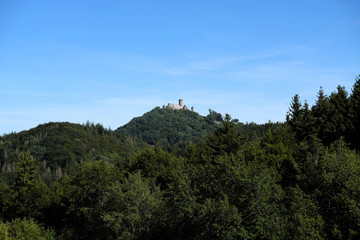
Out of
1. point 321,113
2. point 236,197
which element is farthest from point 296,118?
point 236,197

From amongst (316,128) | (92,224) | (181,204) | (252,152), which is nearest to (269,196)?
(181,204)

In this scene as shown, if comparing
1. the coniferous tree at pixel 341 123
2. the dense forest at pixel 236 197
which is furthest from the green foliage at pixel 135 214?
the coniferous tree at pixel 341 123

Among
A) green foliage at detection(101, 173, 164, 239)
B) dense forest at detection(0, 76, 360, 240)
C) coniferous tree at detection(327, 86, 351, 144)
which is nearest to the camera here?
Result: dense forest at detection(0, 76, 360, 240)

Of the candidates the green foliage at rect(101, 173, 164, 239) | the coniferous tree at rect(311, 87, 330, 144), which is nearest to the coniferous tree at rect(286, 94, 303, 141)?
the coniferous tree at rect(311, 87, 330, 144)

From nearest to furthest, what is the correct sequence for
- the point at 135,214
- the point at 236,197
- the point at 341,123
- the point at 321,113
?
the point at 236,197
the point at 135,214
the point at 341,123
the point at 321,113

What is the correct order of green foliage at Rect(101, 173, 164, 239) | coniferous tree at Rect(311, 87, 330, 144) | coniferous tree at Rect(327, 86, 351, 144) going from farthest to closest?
coniferous tree at Rect(311, 87, 330, 144) → coniferous tree at Rect(327, 86, 351, 144) → green foliage at Rect(101, 173, 164, 239)

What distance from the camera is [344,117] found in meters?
50.5

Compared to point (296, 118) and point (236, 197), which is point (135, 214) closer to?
point (236, 197)

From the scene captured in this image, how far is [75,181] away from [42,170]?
15022 centimetres

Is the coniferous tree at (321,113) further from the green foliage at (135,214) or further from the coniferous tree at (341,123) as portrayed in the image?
the green foliage at (135,214)

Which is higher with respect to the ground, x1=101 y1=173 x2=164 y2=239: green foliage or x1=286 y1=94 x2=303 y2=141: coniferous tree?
x1=286 y1=94 x2=303 y2=141: coniferous tree

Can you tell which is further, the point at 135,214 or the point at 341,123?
the point at 341,123

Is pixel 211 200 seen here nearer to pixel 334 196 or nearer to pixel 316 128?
pixel 334 196

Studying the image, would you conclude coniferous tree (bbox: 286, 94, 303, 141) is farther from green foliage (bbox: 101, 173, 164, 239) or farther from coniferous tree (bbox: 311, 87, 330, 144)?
green foliage (bbox: 101, 173, 164, 239)
